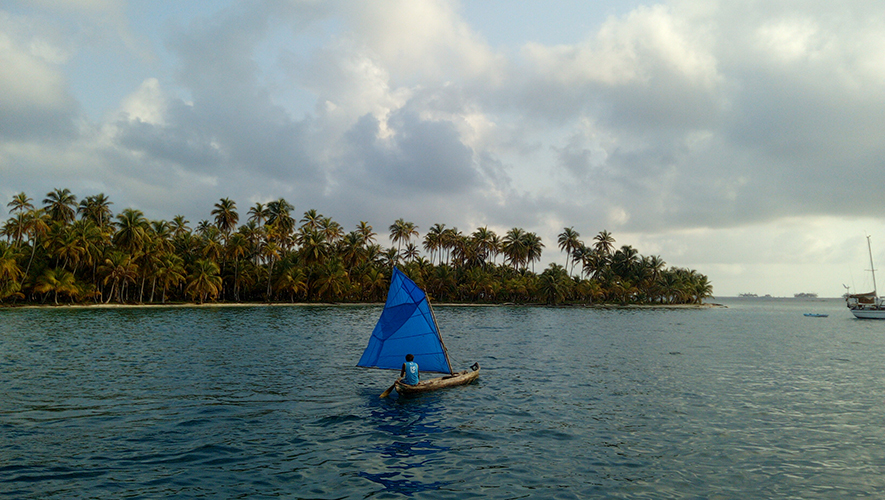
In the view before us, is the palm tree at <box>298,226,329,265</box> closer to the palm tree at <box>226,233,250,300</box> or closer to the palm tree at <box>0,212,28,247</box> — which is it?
the palm tree at <box>226,233,250,300</box>

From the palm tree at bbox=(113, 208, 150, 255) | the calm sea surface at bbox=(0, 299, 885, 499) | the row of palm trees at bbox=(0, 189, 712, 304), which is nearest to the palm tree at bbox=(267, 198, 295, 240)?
the row of palm trees at bbox=(0, 189, 712, 304)

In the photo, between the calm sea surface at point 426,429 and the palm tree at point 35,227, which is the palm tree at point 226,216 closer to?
the palm tree at point 35,227

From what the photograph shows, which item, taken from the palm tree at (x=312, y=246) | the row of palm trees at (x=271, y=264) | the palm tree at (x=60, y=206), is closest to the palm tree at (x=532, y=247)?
the row of palm trees at (x=271, y=264)

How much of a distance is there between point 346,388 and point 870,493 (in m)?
18.6

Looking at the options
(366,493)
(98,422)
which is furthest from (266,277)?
(366,493)

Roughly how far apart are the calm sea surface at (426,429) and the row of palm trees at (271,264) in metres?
60.6

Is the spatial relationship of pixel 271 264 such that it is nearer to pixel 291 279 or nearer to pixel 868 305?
pixel 291 279

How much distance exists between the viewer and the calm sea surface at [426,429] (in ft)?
39.4

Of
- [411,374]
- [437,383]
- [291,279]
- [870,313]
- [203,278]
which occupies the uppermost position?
[291,279]

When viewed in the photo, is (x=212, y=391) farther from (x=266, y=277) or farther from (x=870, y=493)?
(x=266, y=277)

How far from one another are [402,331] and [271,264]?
3781 inches

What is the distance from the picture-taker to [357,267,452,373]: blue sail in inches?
861

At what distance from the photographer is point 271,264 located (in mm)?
110875

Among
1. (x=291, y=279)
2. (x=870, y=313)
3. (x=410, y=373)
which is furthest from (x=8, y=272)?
(x=870, y=313)
